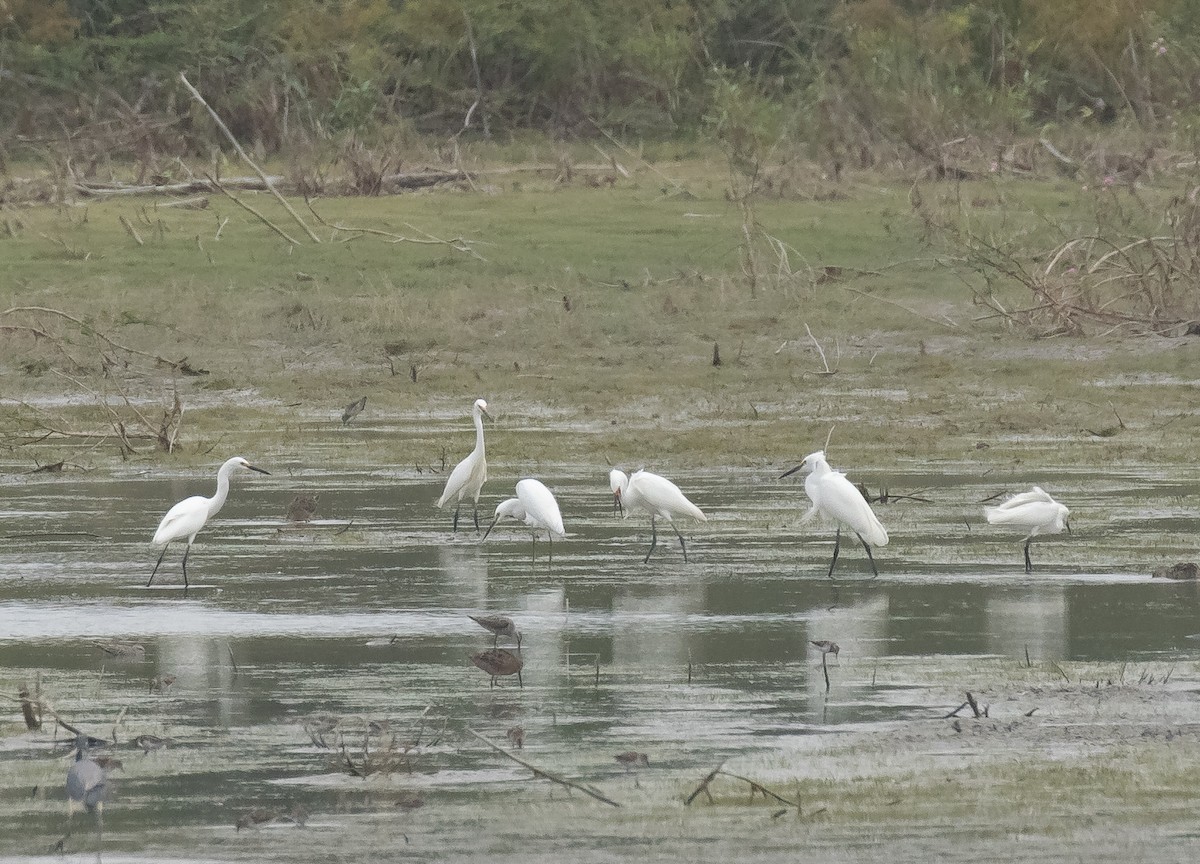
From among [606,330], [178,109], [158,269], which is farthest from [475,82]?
[606,330]

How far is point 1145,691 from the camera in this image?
24.0ft

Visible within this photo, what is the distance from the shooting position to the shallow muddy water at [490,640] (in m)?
6.03

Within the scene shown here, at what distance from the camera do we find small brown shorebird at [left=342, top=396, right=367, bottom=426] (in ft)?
50.5

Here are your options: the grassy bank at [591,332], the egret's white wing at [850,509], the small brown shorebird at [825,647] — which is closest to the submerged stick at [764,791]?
the small brown shorebird at [825,647]

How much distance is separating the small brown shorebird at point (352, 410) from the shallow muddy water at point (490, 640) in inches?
93.4

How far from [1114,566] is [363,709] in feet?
12.5

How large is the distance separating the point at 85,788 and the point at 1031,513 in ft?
16.0

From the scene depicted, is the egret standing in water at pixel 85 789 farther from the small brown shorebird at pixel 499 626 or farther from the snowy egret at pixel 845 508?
the snowy egret at pixel 845 508

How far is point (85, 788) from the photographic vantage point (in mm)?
6059

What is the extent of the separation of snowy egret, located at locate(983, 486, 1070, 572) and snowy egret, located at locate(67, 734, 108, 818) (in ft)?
15.3

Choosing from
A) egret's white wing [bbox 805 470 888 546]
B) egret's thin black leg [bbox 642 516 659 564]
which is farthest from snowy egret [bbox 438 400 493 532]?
egret's white wing [bbox 805 470 888 546]

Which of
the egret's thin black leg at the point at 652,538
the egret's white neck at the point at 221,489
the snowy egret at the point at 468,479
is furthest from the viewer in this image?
the snowy egret at the point at 468,479

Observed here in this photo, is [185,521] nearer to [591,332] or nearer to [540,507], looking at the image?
[540,507]

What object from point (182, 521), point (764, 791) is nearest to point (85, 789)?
point (764, 791)
